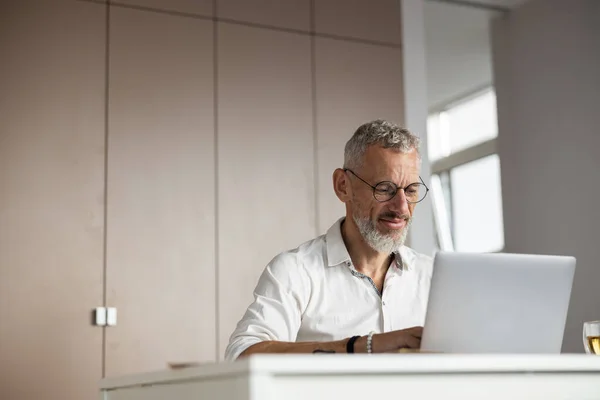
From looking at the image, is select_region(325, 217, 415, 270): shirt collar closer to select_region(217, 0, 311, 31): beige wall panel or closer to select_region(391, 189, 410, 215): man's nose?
select_region(391, 189, 410, 215): man's nose

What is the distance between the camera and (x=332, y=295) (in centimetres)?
281

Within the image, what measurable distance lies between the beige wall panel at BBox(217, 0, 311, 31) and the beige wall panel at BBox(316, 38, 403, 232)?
Answer: 0.52 feet

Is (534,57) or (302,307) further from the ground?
(534,57)

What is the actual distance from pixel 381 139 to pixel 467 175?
15.5ft

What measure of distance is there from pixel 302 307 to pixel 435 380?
1.25 meters

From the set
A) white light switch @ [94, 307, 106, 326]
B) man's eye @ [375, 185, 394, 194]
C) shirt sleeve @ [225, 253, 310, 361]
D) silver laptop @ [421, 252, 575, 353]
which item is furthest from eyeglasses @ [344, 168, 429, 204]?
white light switch @ [94, 307, 106, 326]

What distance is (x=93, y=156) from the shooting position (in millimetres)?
3926

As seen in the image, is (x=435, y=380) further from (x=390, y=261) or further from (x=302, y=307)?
(x=390, y=261)

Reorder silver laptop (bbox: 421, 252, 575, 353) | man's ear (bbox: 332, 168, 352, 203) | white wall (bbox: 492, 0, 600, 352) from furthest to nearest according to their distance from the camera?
1. white wall (bbox: 492, 0, 600, 352)
2. man's ear (bbox: 332, 168, 352, 203)
3. silver laptop (bbox: 421, 252, 575, 353)

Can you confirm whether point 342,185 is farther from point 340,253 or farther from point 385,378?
point 385,378

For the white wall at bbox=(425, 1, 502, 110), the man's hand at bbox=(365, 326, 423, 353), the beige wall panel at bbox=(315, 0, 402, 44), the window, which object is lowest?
the man's hand at bbox=(365, 326, 423, 353)

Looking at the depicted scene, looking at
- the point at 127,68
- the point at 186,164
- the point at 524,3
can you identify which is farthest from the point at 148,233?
the point at 524,3

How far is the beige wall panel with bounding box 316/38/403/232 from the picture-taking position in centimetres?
447

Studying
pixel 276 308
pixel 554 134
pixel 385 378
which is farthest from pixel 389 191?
pixel 554 134
